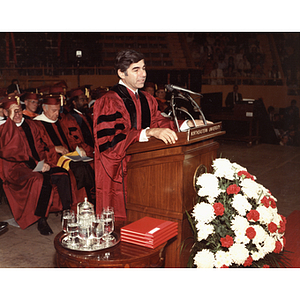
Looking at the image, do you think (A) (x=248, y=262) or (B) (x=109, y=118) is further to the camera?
(B) (x=109, y=118)

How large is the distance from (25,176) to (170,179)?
281cm

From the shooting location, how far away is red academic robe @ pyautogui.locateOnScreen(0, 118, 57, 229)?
4.63 metres

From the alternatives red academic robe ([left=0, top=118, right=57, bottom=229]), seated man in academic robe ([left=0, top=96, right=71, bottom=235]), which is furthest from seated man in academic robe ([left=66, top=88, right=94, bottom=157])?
red academic robe ([left=0, top=118, right=57, bottom=229])

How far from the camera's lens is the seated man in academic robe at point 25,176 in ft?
15.2

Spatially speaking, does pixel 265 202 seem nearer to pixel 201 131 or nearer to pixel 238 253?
pixel 238 253

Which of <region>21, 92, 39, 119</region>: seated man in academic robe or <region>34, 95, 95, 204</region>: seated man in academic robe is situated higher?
<region>21, 92, 39, 119</region>: seated man in academic robe

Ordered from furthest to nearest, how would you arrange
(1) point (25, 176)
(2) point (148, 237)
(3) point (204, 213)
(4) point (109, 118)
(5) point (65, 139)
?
(5) point (65, 139)
(1) point (25, 176)
(4) point (109, 118)
(3) point (204, 213)
(2) point (148, 237)

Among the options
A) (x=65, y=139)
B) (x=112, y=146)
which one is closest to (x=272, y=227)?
(x=112, y=146)

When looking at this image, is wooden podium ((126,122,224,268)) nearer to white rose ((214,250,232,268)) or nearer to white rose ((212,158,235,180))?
white rose ((212,158,235,180))

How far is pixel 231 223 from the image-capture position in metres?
2.32

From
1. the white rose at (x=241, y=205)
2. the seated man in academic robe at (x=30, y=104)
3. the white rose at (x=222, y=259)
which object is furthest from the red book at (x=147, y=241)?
the seated man in academic robe at (x=30, y=104)

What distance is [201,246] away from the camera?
2393 mm

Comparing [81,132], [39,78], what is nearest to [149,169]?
[81,132]

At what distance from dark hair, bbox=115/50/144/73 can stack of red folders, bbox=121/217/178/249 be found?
124cm
